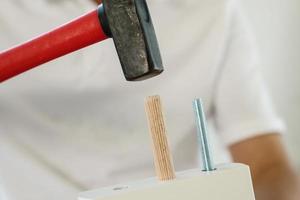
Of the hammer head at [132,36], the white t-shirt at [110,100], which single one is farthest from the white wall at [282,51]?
the hammer head at [132,36]

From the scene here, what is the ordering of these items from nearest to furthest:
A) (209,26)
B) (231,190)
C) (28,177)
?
1. (231,190)
2. (28,177)
3. (209,26)

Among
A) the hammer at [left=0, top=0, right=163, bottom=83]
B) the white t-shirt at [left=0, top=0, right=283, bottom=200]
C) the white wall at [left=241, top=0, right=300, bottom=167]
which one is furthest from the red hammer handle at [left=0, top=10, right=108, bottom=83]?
the white wall at [left=241, top=0, right=300, bottom=167]

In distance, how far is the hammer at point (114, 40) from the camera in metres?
0.37

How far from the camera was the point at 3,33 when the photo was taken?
583 mm

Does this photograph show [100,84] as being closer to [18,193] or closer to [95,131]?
[95,131]

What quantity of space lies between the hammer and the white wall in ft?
2.14

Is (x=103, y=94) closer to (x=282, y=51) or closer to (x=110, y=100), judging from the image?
(x=110, y=100)

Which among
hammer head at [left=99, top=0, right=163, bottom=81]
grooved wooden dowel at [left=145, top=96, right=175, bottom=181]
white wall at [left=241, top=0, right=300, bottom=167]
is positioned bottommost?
grooved wooden dowel at [left=145, top=96, right=175, bottom=181]

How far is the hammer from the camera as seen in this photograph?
372mm

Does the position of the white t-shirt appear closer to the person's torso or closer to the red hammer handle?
the person's torso

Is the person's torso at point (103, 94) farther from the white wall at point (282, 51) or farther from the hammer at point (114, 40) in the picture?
the white wall at point (282, 51)

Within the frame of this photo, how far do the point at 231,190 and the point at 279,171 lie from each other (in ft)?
1.12

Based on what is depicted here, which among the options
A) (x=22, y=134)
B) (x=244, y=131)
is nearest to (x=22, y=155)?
(x=22, y=134)

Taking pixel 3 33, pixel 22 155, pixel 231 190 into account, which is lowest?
pixel 231 190
